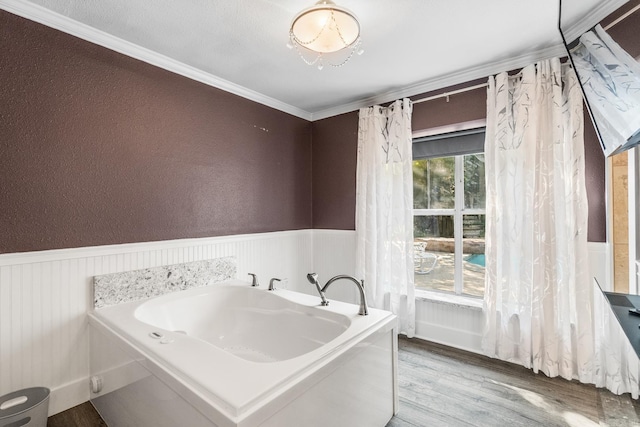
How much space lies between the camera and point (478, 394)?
2000 millimetres

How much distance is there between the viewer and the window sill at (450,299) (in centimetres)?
267

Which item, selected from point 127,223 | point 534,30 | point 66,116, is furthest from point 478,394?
point 66,116

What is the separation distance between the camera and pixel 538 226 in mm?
2217

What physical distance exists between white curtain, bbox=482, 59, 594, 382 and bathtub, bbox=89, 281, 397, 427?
1222mm

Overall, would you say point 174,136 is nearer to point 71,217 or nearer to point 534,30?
point 71,217

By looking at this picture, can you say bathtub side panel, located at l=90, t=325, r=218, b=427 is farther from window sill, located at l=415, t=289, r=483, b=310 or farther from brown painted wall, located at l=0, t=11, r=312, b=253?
window sill, located at l=415, t=289, r=483, b=310

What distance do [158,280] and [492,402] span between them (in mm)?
2457

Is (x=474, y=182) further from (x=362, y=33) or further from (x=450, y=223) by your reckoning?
(x=362, y=33)

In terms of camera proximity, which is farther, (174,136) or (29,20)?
(174,136)

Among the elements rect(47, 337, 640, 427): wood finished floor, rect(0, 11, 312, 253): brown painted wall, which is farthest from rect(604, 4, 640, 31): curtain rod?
rect(0, 11, 312, 253): brown painted wall

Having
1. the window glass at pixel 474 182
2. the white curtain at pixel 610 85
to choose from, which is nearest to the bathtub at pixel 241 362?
the white curtain at pixel 610 85

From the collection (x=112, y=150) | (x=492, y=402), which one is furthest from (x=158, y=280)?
(x=492, y=402)

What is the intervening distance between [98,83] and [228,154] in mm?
1066

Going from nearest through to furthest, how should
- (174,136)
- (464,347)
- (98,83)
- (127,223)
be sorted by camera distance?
1. (98,83)
2. (127,223)
3. (174,136)
4. (464,347)
